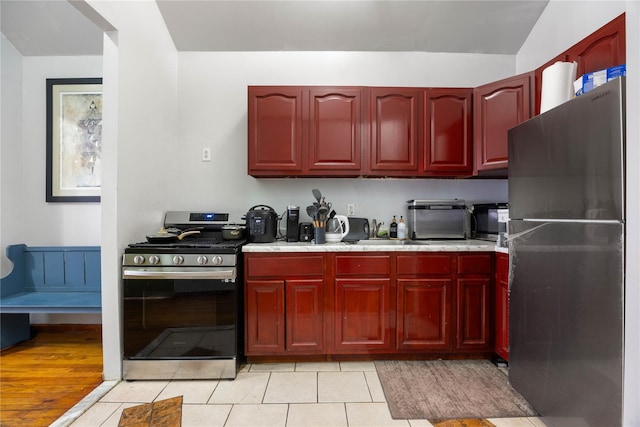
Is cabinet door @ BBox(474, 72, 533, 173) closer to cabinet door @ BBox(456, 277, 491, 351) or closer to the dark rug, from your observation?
cabinet door @ BBox(456, 277, 491, 351)

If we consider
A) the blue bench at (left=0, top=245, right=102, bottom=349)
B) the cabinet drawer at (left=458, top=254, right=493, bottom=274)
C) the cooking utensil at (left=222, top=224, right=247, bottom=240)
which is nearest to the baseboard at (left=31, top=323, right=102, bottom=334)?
the blue bench at (left=0, top=245, right=102, bottom=349)

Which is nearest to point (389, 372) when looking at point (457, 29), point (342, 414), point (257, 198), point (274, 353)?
point (342, 414)

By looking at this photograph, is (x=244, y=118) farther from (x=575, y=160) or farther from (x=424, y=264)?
(x=575, y=160)

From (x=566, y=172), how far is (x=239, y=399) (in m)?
2.08

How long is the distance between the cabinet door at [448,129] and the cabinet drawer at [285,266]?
47.4 inches

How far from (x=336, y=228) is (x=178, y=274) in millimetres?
1230

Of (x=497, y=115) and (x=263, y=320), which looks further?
(x=497, y=115)

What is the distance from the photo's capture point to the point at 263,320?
214 centimetres

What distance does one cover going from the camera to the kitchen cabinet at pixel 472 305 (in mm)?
2197

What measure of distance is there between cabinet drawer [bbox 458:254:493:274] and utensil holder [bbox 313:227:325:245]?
1.02 metres

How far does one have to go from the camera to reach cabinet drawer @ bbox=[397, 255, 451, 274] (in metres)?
2.19

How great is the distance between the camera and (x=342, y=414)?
166 cm

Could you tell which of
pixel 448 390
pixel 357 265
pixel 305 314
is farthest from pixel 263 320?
pixel 448 390

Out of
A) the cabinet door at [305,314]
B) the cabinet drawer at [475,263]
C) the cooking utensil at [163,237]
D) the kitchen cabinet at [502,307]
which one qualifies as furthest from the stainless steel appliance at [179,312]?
the kitchen cabinet at [502,307]
